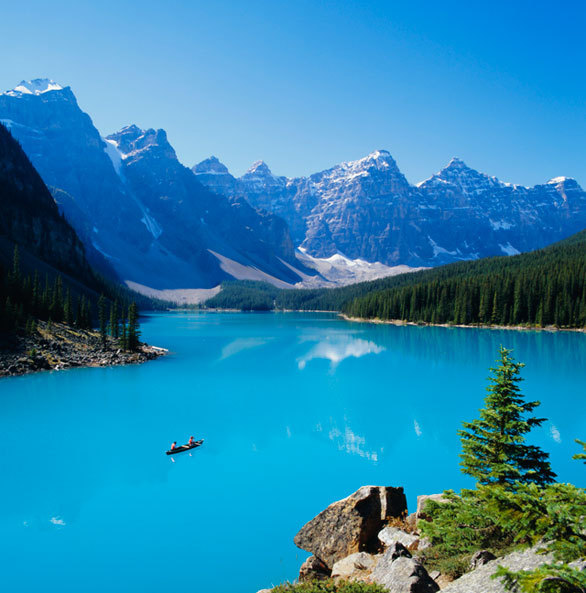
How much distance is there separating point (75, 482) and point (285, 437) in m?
12.8

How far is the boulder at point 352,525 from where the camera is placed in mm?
13893

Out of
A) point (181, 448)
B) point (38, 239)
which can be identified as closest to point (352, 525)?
point (181, 448)

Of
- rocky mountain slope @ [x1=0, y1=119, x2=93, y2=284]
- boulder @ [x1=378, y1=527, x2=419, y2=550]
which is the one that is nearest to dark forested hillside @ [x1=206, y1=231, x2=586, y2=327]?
rocky mountain slope @ [x1=0, y1=119, x2=93, y2=284]

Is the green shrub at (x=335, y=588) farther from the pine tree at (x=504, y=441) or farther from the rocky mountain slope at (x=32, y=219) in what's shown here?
the rocky mountain slope at (x=32, y=219)

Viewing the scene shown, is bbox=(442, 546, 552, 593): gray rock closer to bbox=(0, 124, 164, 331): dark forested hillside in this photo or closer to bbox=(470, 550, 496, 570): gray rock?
bbox=(470, 550, 496, 570): gray rock

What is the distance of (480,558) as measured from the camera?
8.11 meters

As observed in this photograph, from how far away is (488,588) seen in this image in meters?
6.42

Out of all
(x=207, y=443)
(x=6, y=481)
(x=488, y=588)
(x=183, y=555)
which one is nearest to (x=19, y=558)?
(x=183, y=555)

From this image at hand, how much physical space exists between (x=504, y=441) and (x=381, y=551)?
16.2ft

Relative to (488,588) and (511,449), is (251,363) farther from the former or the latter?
(488,588)

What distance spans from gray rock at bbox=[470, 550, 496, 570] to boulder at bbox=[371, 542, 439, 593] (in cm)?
86

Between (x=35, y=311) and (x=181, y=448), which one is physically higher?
(x=35, y=311)

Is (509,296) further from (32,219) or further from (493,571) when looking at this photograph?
(32,219)

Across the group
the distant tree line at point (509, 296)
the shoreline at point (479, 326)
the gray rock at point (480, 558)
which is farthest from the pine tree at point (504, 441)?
the distant tree line at point (509, 296)
